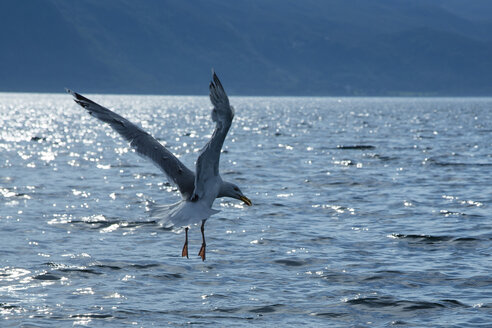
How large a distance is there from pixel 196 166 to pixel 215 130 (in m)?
1.78

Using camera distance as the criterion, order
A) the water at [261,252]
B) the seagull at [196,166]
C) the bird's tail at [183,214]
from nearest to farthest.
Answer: the seagull at [196,166] < the water at [261,252] < the bird's tail at [183,214]

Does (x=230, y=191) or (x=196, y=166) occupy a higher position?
(x=196, y=166)

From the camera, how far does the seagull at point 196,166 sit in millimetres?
11508

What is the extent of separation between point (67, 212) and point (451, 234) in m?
10.1

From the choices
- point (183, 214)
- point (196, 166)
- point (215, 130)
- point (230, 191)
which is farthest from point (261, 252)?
point (215, 130)

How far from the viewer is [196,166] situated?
13.1 meters

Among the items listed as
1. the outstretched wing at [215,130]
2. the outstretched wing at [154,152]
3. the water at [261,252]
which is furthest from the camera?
the outstretched wing at [154,152]

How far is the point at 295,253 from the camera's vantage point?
16266 millimetres

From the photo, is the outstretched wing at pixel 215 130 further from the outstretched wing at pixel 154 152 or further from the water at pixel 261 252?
the water at pixel 261 252

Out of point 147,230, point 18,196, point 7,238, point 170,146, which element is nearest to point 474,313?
point 147,230

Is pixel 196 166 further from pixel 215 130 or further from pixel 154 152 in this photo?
pixel 215 130

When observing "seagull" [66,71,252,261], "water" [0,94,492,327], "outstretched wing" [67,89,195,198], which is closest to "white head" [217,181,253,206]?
"seagull" [66,71,252,261]

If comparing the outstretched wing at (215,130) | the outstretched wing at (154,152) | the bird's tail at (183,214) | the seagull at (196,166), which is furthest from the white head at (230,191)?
the outstretched wing at (215,130)

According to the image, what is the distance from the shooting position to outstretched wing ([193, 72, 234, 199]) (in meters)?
11.4
